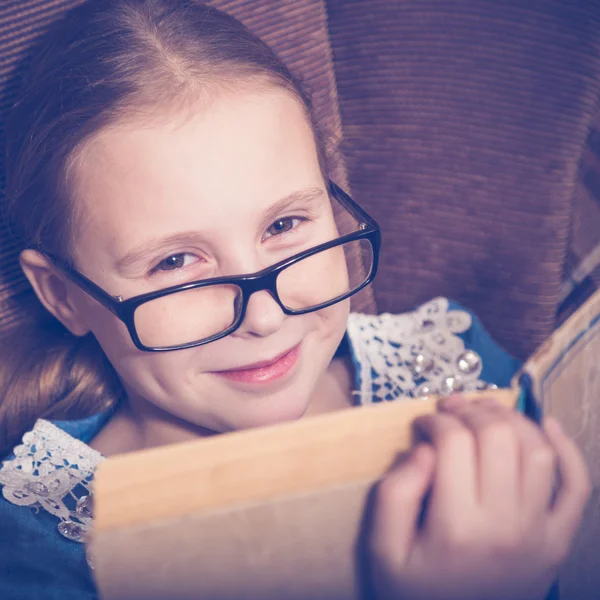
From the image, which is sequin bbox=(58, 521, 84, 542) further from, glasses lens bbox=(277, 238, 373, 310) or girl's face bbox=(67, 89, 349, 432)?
glasses lens bbox=(277, 238, 373, 310)

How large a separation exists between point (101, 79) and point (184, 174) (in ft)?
0.70

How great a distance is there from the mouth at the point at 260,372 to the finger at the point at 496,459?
15.8 inches

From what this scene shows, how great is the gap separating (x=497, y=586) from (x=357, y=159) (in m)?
0.80

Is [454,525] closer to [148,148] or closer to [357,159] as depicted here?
[148,148]

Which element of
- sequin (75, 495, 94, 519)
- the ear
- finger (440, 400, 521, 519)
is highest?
finger (440, 400, 521, 519)

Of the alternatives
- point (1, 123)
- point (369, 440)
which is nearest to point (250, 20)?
point (1, 123)

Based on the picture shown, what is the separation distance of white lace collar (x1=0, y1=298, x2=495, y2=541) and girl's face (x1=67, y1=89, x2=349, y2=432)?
20 centimetres

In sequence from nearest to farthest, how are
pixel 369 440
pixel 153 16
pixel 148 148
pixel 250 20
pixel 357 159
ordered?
pixel 369 440 < pixel 148 148 < pixel 153 16 < pixel 250 20 < pixel 357 159

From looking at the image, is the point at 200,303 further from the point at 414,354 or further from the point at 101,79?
the point at 414,354

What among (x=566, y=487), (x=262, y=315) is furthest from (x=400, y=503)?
(x=262, y=315)

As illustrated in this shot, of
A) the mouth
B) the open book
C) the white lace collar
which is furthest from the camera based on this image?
the white lace collar

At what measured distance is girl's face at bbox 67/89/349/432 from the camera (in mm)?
734

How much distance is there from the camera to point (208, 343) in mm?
803

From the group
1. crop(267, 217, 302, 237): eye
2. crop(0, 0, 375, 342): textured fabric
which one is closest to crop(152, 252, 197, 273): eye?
crop(267, 217, 302, 237): eye
